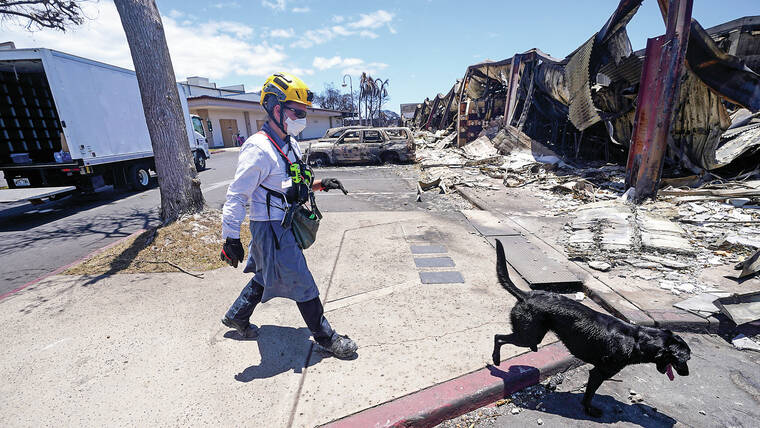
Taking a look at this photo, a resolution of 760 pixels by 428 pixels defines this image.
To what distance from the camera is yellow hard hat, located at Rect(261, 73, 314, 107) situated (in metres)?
2.38

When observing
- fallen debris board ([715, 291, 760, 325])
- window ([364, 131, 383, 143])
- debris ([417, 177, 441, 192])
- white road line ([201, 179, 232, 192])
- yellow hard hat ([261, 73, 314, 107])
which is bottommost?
fallen debris board ([715, 291, 760, 325])

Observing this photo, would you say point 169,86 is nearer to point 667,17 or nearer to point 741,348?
point 741,348

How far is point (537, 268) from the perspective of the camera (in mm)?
3900

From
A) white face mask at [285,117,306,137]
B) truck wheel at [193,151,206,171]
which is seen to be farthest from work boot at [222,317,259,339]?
truck wheel at [193,151,206,171]

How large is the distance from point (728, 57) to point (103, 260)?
34.5ft

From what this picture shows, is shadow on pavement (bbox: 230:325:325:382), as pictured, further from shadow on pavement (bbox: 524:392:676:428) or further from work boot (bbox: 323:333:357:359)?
shadow on pavement (bbox: 524:392:676:428)

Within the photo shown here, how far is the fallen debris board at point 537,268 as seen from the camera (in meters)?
3.53

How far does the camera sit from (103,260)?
4414 millimetres

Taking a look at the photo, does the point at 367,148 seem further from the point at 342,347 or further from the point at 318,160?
the point at 342,347

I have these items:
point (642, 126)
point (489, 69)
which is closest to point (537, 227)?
point (642, 126)

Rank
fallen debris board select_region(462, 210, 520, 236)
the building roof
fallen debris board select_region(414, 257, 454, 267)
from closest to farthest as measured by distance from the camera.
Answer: fallen debris board select_region(414, 257, 454, 267) → fallen debris board select_region(462, 210, 520, 236) → the building roof

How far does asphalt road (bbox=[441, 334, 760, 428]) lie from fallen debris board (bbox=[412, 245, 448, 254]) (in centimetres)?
234

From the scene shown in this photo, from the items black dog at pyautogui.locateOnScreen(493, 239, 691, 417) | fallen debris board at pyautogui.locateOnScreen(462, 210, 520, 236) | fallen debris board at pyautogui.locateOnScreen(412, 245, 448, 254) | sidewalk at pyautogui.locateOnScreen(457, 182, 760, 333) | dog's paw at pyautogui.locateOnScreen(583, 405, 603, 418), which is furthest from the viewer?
fallen debris board at pyautogui.locateOnScreen(462, 210, 520, 236)

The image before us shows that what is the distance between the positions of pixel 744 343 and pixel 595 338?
68.2 inches
